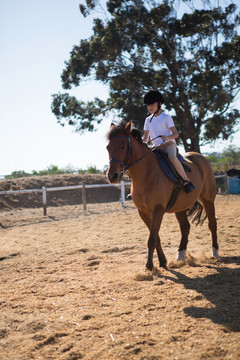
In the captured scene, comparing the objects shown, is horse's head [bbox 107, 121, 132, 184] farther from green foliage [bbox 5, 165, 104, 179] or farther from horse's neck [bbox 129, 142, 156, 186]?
green foliage [bbox 5, 165, 104, 179]

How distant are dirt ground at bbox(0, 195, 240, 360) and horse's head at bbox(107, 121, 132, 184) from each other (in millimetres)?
1492

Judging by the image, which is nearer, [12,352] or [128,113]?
[12,352]

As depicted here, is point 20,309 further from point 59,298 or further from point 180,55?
point 180,55

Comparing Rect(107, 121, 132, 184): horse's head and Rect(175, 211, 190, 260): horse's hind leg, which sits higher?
Rect(107, 121, 132, 184): horse's head

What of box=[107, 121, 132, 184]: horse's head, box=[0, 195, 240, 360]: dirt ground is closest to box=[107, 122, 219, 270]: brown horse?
box=[107, 121, 132, 184]: horse's head

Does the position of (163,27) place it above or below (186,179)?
above

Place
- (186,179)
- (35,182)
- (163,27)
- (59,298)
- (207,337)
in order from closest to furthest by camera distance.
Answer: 1. (207,337)
2. (59,298)
3. (186,179)
4. (163,27)
5. (35,182)

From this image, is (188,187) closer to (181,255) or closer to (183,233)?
(183,233)

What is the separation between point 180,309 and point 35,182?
2097cm

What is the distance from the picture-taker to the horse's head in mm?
4605

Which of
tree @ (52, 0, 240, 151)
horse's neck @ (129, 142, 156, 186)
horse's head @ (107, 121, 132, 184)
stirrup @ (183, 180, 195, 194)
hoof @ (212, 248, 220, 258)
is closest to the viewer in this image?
horse's head @ (107, 121, 132, 184)

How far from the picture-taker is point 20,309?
12.5 ft

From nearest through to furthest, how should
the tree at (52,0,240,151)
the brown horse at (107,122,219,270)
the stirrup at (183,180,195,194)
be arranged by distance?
the brown horse at (107,122,219,270)
the stirrup at (183,180,195,194)
the tree at (52,0,240,151)

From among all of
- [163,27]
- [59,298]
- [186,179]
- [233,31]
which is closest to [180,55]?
[163,27]
